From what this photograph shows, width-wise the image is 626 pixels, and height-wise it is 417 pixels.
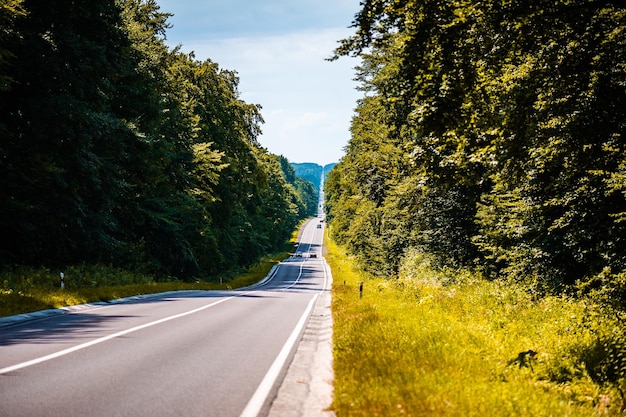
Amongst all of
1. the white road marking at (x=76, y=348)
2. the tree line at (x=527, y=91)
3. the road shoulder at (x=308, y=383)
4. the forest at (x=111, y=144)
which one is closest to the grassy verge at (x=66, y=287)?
the forest at (x=111, y=144)

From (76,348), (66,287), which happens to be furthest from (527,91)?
(66,287)

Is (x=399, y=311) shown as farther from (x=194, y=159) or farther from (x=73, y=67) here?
(x=194, y=159)

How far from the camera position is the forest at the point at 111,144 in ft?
57.6

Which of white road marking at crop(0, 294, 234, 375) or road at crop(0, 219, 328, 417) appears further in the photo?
white road marking at crop(0, 294, 234, 375)

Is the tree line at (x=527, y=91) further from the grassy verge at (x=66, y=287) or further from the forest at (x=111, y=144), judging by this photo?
the forest at (x=111, y=144)

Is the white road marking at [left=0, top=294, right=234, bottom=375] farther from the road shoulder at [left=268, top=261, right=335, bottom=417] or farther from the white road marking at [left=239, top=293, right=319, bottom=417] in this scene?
the road shoulder at [left=268, top=261, right=335, bottom=417]

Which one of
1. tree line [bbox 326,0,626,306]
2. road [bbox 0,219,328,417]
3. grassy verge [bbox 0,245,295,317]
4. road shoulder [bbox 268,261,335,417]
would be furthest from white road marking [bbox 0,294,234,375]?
tree line [bbox 326,0,626,306]

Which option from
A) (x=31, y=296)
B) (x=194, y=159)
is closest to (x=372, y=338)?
(x=31, y=296)

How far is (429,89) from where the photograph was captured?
833cm

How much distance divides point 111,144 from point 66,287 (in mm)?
7804

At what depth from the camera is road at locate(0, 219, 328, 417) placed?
4836 mm

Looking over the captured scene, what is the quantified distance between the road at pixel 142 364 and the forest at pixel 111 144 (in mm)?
8740

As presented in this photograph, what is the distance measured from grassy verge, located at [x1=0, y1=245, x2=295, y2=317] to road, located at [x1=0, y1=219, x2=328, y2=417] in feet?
5.06

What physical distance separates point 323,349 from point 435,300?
755 cm
